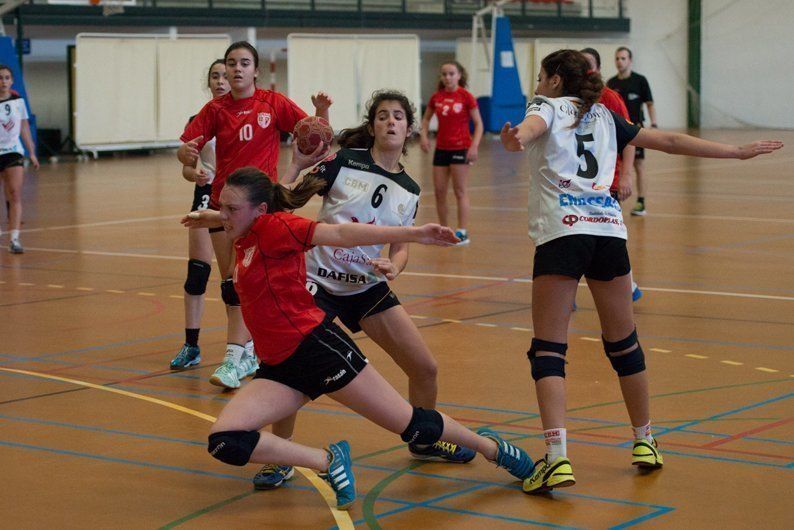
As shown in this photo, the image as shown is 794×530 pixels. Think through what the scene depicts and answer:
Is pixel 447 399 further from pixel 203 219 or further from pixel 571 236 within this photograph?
pixel 203 219

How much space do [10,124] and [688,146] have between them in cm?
996

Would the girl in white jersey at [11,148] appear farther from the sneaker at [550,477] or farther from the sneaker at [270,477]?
the sneaker at [550,477]

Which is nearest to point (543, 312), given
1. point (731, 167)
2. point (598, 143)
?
point (598, 143)

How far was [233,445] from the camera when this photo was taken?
14.5 ft

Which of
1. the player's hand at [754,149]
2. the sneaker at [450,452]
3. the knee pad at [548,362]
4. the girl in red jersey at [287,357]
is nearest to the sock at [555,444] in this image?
the knee pad at [548,362]

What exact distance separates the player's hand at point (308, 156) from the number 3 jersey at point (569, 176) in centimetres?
104

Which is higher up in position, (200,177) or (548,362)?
(200,177)

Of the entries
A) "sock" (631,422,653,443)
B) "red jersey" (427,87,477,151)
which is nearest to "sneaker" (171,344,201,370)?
"sock" (631,422,653,443)

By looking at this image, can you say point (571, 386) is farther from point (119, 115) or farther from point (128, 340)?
Answer: point (119, 115)

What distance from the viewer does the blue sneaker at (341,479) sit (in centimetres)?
460

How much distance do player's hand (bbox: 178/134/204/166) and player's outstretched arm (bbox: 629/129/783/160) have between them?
2608 millimetres

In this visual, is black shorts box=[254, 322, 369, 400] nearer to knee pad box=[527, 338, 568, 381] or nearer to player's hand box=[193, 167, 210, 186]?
knee pad box=[527, 338, 568, 381]

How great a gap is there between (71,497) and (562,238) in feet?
7.61

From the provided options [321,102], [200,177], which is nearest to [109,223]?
[200,177]
